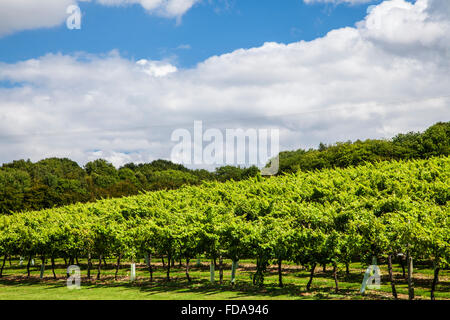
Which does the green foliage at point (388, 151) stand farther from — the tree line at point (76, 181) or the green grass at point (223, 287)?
the green grass at point (223, 287)

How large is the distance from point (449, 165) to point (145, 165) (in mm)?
126818

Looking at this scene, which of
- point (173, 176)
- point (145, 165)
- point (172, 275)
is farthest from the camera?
point (145, 165)

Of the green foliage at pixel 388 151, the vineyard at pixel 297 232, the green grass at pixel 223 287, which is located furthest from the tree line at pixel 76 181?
the green grass at pixel 223 287

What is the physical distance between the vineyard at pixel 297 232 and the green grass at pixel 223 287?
66 cm

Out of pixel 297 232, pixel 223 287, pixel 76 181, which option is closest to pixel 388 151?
pixel 297 232

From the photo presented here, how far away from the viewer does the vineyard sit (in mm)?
16516

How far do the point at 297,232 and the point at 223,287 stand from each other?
16.4 ft

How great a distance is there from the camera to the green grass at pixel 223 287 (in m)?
17.6

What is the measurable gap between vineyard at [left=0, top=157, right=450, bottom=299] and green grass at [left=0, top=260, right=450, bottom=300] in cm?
66

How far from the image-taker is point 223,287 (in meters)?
20.0
